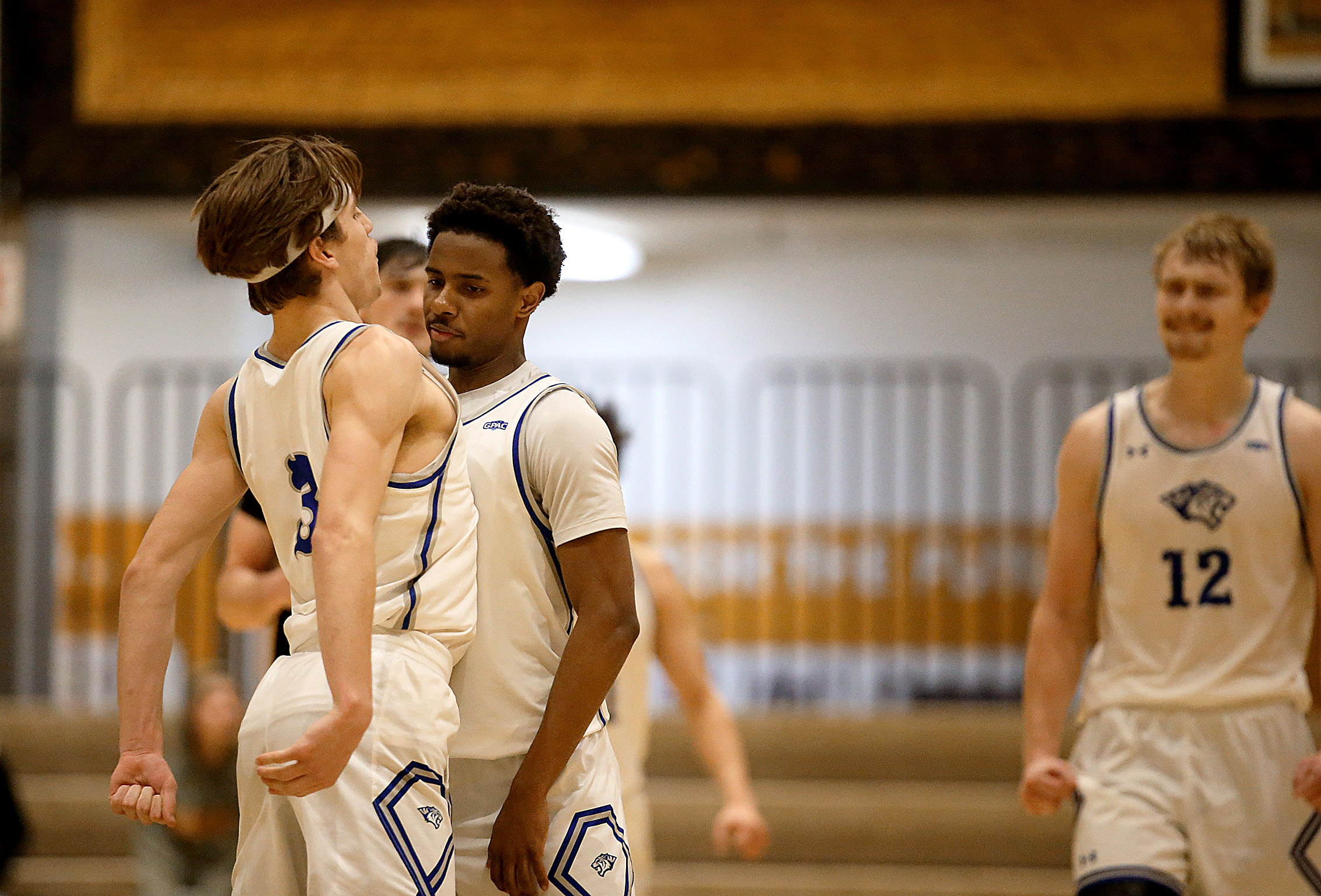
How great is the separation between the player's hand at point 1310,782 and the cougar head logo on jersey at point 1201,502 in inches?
20.9

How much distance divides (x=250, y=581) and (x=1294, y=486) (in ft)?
7.43

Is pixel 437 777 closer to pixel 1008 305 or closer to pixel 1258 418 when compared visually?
pixel 1258 418

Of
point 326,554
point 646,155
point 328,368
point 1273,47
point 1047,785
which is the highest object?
point 1273,47

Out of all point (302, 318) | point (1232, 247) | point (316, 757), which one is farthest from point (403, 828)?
point (1232, 247)

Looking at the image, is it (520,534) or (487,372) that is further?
(487,372)

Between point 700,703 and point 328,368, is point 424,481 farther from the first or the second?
point 700,703

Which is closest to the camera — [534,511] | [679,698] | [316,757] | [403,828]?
[316,757]

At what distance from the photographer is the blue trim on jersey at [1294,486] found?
3.01 meters

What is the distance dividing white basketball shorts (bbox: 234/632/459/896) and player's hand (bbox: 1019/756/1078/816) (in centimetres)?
150

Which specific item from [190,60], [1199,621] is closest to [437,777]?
[1199,621]

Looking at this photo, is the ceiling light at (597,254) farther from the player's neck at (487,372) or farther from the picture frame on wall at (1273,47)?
the player's neck at (487,372)

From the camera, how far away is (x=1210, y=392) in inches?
123

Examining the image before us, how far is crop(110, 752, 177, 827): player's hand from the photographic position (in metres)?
1.94

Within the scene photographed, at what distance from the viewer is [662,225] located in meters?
8.68
